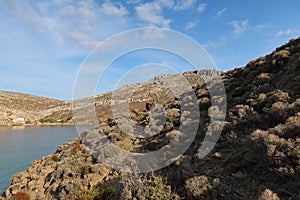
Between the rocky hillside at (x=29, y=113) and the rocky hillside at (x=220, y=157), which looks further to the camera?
the rocky hillside at (x=29, y=113)

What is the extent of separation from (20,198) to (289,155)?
11.4m

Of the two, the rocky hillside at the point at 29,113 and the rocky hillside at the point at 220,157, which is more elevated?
the rocky hillside at the point at 29,113

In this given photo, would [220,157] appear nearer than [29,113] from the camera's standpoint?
Yes

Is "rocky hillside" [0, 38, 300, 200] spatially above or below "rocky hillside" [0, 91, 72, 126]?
below

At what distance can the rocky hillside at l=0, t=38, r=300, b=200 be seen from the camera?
252 inches

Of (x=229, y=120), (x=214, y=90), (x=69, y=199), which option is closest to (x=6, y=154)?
(x=69, y=199)

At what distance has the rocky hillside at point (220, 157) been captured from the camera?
6410 mm

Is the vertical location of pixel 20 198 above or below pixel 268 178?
below

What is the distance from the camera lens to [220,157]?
8.77 meters

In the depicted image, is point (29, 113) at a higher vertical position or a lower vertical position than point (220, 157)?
higher

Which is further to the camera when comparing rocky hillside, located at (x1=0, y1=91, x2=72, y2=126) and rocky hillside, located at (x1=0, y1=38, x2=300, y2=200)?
rocky hillside, located at (x1=0, y1=91, x2=72, y2=126)

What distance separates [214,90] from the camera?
16844mm

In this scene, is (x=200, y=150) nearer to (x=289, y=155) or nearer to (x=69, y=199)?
(x=289, y=155)

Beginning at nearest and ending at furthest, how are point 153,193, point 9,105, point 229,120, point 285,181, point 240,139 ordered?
point 285,181 → point 153,193 → point 240,139 → point 229,120 → point 9,105
